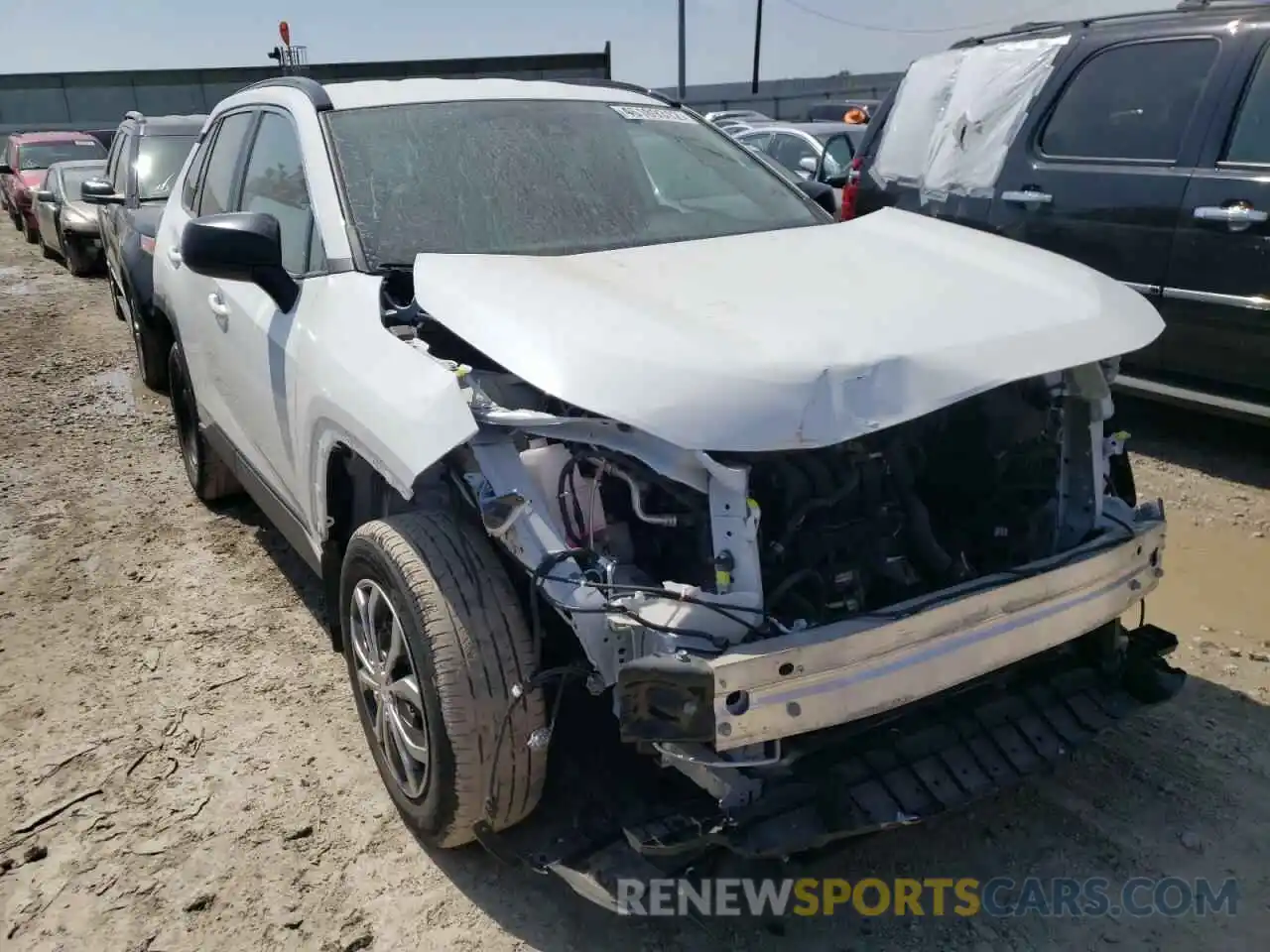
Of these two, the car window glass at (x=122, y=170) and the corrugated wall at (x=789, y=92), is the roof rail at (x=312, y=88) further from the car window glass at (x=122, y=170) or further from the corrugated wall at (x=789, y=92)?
the corrugated wall at (x=789, y=92)

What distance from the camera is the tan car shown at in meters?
12.1

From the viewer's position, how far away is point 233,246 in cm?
279

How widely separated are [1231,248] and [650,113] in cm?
281

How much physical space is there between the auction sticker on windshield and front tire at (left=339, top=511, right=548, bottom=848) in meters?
1.90

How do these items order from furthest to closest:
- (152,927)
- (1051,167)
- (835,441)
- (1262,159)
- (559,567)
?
(1051,167) → (1262,159) → (152,927) → (559,567) → (835,441)

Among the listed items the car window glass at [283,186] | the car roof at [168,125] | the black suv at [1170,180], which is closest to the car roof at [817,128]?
the black suv at [1170,180]

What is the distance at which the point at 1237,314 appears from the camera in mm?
4664

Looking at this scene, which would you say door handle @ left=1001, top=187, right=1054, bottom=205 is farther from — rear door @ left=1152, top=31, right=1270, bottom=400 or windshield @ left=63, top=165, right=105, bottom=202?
windshield @ left=63, top=165, right=105, bottom=202

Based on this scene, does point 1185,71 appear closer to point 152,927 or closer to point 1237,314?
point 1237,314

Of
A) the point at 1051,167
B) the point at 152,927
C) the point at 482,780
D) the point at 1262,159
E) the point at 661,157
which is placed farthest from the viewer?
the point at 1051,167

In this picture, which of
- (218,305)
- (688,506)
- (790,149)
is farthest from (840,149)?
(688,506)

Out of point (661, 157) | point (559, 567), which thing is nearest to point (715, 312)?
point (559, 567)

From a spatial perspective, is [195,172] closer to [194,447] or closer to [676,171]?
[194,447]

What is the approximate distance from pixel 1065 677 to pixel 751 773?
38.9 inches
